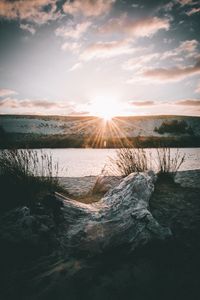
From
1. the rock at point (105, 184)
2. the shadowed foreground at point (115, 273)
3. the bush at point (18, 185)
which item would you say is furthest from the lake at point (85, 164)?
the shadowed foreground at point (115, 273)

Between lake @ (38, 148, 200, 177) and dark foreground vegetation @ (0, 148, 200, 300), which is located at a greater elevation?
dark foreground vegetation @ (0, 148, 200, 300)

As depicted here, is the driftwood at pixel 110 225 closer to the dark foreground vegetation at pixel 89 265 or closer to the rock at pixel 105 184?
the dark foreground vegetation at pixel 89 265

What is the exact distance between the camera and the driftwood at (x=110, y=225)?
110 inches

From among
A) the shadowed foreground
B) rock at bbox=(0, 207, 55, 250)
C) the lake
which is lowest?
the lake

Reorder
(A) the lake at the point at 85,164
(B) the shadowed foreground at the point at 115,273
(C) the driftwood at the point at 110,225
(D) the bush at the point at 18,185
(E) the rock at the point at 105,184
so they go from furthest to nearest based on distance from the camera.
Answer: (A) the lake at the point at 85,164 → (E) the rock at the point at 105,184 → (D) the bush at the point at 18,185 → (C) the driftwood at the point at 110,225 → (B) the shadowed foreground at the point at 115,273

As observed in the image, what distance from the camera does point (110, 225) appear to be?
2.98 metres

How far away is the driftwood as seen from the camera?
2.79 meters

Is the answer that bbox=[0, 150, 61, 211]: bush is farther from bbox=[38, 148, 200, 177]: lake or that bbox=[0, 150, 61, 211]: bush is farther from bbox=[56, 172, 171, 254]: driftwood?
bbox=[38, 148, 200, 177]: lake

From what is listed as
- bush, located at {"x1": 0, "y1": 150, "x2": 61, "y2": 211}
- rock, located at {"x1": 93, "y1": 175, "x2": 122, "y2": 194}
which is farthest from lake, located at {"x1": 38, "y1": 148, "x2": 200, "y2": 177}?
bush, located at {"x1": 0, "y1": 150, "x2": 61, "y2": 211}

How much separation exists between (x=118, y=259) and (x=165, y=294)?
2.38ft

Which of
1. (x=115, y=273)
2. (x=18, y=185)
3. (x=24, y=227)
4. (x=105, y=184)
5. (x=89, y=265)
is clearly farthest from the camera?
(x=105, y=184)

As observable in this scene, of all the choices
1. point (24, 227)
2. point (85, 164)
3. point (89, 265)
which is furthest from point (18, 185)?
point (85, 164)

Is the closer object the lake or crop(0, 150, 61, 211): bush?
crop(0, 150, 61, 211): bush

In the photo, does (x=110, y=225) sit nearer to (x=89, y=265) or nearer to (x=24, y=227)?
(x=89, y=265)
